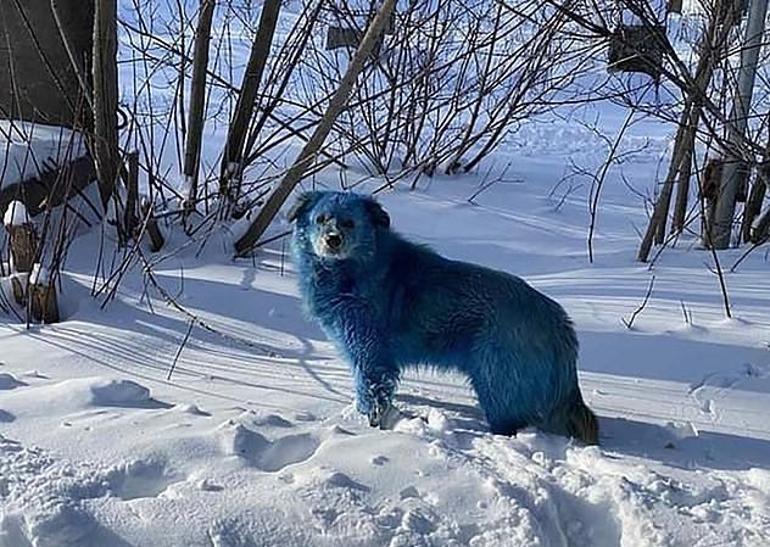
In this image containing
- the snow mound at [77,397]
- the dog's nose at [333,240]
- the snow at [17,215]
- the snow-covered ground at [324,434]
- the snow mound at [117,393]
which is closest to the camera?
the snow-covered ground at [324,434]

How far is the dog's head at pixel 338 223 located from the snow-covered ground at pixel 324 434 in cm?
57

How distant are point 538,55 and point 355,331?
439 cm

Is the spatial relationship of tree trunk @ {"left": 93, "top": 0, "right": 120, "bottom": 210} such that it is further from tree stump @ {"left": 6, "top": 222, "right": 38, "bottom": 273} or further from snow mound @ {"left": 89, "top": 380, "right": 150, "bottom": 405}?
snow mound @ {"left": 89, "top": 380, "right": 150, "bottom": 405}

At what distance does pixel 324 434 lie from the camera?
10.3 feet

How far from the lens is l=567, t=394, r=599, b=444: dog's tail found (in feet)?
11.4

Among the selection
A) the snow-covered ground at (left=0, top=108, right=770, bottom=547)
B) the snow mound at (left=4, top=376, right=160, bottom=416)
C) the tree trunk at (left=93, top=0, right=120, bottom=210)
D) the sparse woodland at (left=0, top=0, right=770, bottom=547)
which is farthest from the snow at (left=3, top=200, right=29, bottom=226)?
the snow mound at (left=4, top=376, right=160, bottom=416)

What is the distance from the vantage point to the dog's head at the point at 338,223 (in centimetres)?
347

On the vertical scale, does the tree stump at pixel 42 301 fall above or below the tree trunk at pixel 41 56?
below

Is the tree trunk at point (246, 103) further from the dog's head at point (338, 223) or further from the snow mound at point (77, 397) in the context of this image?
the snow mound at point (77, 397)

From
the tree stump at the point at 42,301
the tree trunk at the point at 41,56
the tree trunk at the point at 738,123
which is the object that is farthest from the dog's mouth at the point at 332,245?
the tree trunk at the point at 41,56

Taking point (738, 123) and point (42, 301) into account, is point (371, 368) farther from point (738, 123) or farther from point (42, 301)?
point (738, 123)

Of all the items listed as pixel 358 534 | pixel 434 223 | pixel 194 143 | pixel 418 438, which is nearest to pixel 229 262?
pixel 194 143

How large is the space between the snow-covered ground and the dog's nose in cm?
59

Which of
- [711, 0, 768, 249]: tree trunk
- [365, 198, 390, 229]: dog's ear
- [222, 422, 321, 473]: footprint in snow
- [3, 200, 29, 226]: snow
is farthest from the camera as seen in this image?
[711, 0, 768, 249]: tree trunk
